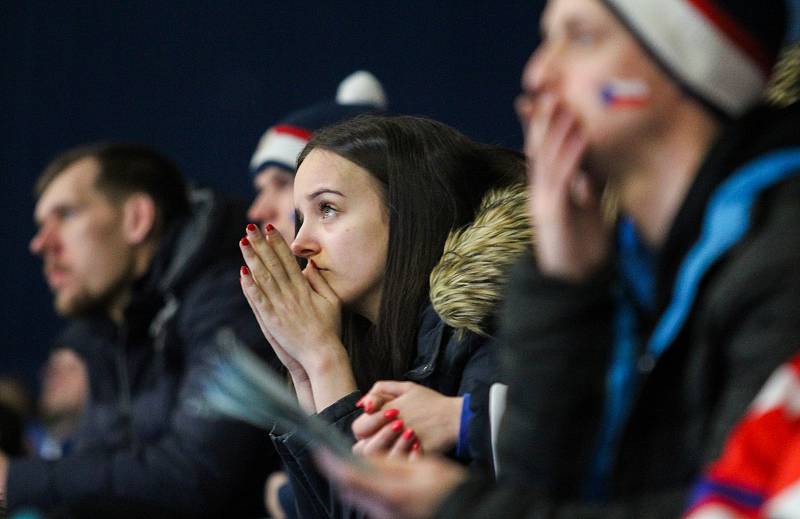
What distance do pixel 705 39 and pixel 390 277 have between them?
0.68 m

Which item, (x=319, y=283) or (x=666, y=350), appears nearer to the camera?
(x=666, y=350)

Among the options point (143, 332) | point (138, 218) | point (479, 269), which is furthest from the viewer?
point (138, 218)

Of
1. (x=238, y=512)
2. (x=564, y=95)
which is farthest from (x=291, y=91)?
(x=564, y=95)

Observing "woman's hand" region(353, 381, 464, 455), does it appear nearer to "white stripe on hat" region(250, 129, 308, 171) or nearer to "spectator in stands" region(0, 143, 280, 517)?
"spectator in stands" region(0, 143, 280, 517)

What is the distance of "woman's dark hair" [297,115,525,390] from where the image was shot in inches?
→ 61.2

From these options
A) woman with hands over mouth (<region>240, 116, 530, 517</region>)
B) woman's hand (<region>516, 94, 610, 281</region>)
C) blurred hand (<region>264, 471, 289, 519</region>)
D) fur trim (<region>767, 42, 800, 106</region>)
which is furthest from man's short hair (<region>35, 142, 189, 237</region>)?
woman's hand (<region>516, 94, 610, 281</region>)

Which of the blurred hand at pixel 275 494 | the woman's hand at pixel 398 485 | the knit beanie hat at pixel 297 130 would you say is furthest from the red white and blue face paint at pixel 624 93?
the knit beanie hat at pixel 297 130

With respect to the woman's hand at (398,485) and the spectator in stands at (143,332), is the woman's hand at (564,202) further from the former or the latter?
the spectator in stands at (143,332)

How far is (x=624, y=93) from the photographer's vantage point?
0.96m

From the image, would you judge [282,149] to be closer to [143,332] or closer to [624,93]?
[143,332]

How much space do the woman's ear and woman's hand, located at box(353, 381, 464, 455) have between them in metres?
1.61

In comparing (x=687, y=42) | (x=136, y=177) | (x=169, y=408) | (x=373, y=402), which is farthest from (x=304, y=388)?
(x=136, y=177)

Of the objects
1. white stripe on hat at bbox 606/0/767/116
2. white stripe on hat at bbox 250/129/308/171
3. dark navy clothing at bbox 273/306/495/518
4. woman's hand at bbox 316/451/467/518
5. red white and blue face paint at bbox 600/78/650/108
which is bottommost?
dark navy clothing at bbox 273/306/495/518

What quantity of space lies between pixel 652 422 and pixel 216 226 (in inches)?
71.2
